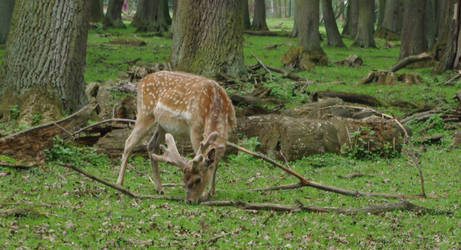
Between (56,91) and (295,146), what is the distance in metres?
4.24

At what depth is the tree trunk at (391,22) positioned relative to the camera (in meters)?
39.3

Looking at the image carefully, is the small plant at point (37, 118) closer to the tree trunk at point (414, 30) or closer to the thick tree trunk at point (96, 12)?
the tree trunk at point (414, 30)

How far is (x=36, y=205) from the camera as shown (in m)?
7.46

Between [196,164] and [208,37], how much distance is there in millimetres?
8417

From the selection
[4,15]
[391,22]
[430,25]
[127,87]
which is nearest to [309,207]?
[127,87]

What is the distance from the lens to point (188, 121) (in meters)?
8.80

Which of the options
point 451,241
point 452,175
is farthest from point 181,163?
point 452,175

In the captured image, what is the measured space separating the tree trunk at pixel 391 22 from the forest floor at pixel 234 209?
27089 mm

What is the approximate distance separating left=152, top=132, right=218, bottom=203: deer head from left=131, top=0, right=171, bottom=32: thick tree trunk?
27.5m

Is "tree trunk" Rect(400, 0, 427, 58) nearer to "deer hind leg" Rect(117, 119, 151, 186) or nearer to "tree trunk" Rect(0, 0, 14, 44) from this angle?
"tree trunk" Rect(0, 0, 14, 44)

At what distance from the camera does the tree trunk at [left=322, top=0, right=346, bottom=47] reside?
3222 cm

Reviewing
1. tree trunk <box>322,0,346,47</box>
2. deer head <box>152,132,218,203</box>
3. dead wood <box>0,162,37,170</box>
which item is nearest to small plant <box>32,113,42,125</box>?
dead wood <box>0,162,37,170</box>

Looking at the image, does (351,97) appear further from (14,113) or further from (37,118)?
(14,113)

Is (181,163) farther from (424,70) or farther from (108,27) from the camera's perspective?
(108,27)
